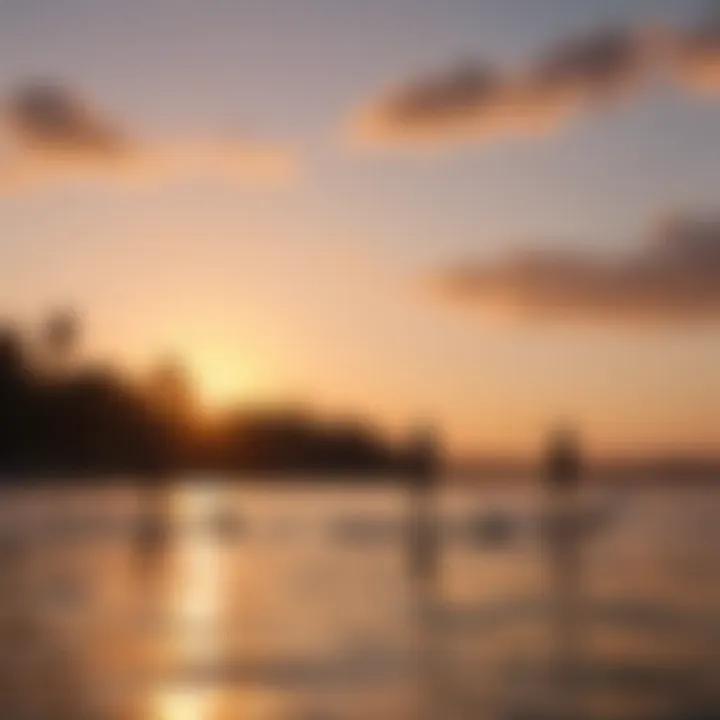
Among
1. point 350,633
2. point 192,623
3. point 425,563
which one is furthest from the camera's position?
point 425,563

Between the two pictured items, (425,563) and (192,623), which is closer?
(192,623)

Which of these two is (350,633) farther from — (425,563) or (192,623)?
(425,563)

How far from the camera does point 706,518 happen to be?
5641cm

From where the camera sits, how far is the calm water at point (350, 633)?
38.9 feet

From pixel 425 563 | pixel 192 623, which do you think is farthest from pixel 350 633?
pixel 425 563

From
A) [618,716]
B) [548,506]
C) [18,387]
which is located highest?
[18,387]

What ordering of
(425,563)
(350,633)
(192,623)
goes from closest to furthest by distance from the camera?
1. (350,633)
2. (192,623)
3. (425,563)

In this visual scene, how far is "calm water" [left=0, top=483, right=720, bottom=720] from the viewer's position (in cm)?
1184

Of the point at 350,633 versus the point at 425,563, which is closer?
the point at 350,633

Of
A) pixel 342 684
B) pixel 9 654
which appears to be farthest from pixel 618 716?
pixel 9 654

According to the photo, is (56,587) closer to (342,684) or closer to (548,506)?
(342,684)

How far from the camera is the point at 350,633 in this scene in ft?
54.1

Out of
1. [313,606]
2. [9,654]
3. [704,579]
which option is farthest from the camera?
[704,579]

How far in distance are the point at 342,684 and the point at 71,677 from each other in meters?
2.71
